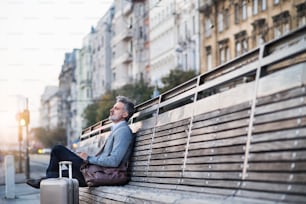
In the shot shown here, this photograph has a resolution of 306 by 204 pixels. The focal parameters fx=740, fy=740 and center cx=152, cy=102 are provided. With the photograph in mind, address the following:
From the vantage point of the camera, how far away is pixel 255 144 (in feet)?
14.4

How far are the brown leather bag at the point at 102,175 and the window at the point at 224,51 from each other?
40.2 metres

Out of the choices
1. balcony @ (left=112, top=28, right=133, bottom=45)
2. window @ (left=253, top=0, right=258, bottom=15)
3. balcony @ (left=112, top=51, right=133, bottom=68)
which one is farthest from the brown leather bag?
balcony @ (left=112, top=51, right=133, bottom=68)

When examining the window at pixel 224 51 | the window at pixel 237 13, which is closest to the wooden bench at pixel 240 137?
the window at pixel 237 13

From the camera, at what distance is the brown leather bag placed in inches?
318

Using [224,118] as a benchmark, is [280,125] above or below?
below

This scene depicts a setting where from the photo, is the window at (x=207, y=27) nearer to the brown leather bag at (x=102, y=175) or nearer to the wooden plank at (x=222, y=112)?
the brown leather bag at (x=102, y=175)

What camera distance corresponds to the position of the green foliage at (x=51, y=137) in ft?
387

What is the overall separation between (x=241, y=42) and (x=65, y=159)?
37815 millimetres

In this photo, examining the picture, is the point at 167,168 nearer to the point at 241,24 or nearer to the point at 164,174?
the point at 164,174

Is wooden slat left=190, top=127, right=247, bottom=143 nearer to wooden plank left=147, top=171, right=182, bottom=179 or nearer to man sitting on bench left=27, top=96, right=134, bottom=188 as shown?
wooden plank left=147, top=171, right=182, bottom=179

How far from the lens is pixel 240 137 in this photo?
15.3 ft

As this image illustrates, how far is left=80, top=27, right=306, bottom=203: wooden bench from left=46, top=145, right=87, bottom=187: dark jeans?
1.02 metres

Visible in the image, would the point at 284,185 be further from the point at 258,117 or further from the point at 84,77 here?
the point at 84,77

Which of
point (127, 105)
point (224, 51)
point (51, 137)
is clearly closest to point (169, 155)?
point (127, 105)
